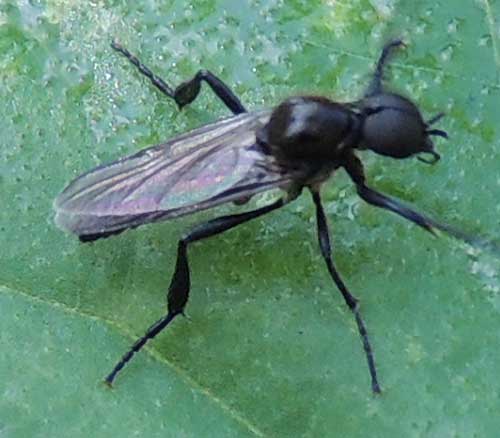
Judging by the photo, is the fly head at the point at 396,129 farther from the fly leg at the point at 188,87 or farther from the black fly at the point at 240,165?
the fly leg at the point at 188,87

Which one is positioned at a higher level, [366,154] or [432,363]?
[366,154]

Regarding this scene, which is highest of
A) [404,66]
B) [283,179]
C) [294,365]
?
[404,66]

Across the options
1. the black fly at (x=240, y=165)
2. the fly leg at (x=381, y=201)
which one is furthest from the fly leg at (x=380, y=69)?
the fly leg at (x=381, y=201)

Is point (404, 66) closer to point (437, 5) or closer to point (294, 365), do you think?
point (437, 5)

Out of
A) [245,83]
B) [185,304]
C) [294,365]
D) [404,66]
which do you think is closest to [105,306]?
[185,304]

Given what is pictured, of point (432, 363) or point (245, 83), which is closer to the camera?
point (432, 363)

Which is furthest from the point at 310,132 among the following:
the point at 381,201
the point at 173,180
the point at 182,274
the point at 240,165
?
the point at 182,274
